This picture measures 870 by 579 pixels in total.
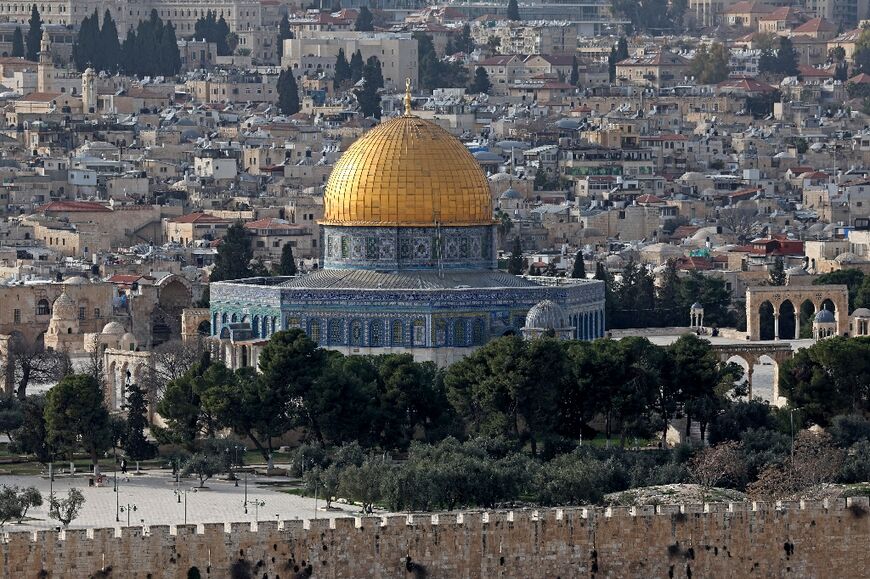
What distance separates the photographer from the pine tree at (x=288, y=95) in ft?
452

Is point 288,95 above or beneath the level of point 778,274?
beneath

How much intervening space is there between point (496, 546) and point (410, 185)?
2635 centimetres

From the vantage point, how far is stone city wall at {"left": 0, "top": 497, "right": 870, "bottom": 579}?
4050cm

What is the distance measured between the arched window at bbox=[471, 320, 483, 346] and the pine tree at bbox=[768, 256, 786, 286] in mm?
18472

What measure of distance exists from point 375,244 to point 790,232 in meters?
36.7

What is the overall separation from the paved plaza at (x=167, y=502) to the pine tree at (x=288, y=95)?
265 ft

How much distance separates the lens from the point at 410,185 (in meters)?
67.7

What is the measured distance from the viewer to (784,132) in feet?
438

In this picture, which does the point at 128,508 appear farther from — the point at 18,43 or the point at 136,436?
the point at 18,43

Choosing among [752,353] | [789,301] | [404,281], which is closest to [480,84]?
[789,301]

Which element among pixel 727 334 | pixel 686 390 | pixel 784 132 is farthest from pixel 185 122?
pixel 686 390

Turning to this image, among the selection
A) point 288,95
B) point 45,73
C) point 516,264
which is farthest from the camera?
point 288,95

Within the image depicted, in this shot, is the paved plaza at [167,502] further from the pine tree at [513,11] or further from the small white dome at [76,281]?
the pine tree at [513,11]

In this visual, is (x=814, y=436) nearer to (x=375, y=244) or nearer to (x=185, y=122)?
(x=375, y=244)
